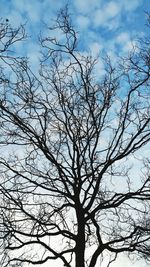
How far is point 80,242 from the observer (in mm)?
9812

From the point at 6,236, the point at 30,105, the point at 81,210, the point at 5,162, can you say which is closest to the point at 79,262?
the point at 81,210

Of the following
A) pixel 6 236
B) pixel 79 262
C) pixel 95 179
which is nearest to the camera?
pixel 79 262

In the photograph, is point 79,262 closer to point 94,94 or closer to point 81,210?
point 81,210

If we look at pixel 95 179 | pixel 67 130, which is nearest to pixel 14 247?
pixel 95 179

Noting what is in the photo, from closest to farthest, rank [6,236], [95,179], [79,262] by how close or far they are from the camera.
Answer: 1. [79,262]
2. [6,236]
3. [95,179]

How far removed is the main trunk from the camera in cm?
943

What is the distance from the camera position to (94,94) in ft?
37.0

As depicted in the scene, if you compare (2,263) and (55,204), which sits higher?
(55,204)

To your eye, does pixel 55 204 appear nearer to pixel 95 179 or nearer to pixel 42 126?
pixel 95 179

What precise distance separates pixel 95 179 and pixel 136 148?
157cm

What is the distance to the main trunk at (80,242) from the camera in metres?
9.43

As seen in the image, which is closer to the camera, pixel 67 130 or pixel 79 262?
pixel 79 262

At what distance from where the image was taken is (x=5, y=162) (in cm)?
1080

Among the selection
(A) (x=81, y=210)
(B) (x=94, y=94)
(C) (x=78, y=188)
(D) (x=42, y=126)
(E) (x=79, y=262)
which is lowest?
(E) (x=79, y=262)
